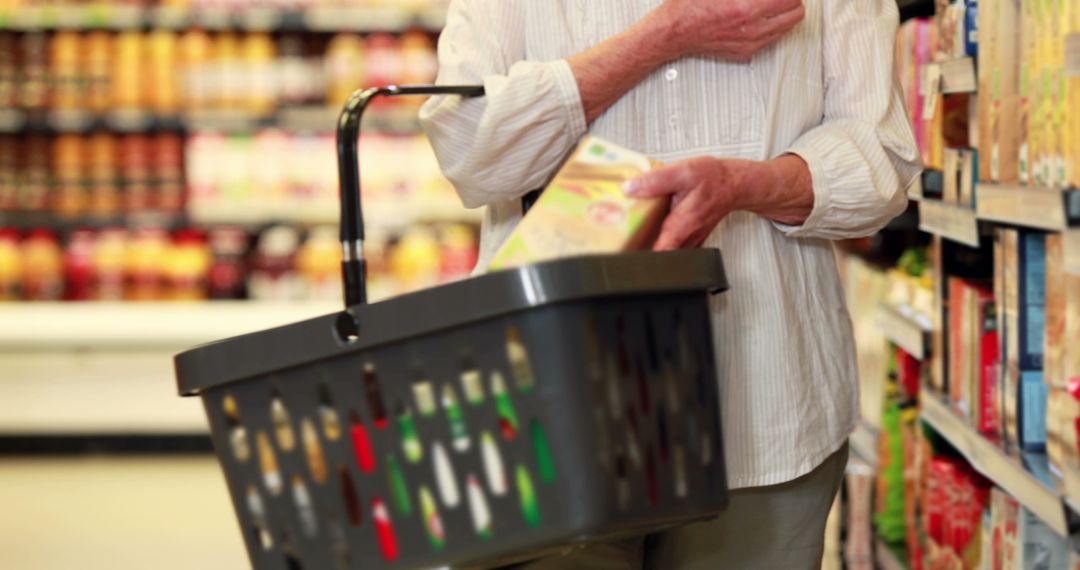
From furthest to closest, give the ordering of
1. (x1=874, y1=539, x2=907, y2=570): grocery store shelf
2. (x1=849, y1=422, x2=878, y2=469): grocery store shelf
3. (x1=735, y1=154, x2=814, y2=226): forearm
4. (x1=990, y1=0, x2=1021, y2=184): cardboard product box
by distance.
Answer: (x1=849, y1=422, x2=878, y2=469): grocery store shelf, (x1=874, y1=539, x2=907, y2=570): grocery store shelf, (x1=990, y1=0, x2=1021, y2=184): cardboard product box, (x1=735, y1=154, x2=814, y2=226): forearm

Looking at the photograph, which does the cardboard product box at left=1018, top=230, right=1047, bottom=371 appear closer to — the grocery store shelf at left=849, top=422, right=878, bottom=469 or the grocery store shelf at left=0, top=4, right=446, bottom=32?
the grocery store shelf at left=849, top=422, right=878, bottom=469

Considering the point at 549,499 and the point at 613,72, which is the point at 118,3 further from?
the point at 549,499

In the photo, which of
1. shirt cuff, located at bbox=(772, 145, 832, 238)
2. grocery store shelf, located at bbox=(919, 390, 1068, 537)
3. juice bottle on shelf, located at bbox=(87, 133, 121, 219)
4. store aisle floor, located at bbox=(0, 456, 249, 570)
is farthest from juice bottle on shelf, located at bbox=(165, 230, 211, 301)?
shirt cuff, located at bbox=(772, 145, 832, 238)

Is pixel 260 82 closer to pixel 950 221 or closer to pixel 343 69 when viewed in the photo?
pixel 343 69

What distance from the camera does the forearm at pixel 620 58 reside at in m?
1.39

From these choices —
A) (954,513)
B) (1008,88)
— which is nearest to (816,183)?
(1008,88)

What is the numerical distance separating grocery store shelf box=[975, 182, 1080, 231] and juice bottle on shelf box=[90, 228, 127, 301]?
3.90m

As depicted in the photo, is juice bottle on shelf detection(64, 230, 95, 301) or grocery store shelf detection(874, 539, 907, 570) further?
juice bottle on shelf detection(64, 230, 95, 301)

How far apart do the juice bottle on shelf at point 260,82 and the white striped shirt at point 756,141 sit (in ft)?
12.7

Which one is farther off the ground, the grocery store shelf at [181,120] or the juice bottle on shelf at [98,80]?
the juice bottle on shelf at [98,80]

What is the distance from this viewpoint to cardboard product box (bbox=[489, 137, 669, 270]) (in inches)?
45.6

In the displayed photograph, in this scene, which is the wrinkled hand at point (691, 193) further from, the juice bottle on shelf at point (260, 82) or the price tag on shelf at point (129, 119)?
the price tag on shelf at point (129, 119)

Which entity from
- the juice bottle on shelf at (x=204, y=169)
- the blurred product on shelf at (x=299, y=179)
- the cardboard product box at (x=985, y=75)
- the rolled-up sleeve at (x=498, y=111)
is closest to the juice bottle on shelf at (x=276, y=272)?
the blurred product on shelf at (x=299, y=179)

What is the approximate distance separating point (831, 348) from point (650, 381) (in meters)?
0.48
